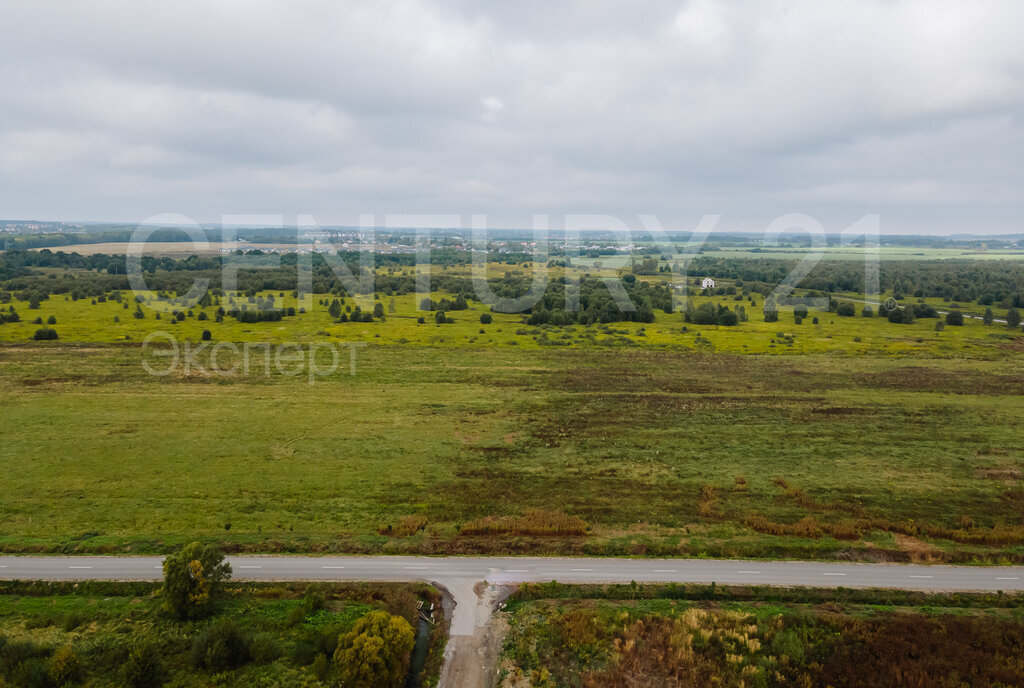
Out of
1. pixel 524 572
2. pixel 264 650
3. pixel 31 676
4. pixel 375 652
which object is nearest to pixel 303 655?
pixel 264 650

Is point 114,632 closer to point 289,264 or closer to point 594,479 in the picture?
point 594,479

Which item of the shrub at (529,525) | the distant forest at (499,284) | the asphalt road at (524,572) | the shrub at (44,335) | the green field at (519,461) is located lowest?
the asphalt road at (524,572)

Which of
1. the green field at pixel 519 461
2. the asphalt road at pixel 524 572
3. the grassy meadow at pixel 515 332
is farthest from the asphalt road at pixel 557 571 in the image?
the grassy meadow at pixel 515 332

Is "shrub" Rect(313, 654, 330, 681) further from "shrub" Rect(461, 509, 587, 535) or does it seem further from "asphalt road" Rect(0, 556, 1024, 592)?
"shrub" Rect(461, 509, 587, 535)

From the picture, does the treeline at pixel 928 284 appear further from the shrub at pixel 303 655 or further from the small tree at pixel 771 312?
the shrub at pixel 303 655

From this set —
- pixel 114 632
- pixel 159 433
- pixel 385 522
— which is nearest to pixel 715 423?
pixel 385 522

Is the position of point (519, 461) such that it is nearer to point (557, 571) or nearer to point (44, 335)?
point (557, 571)
